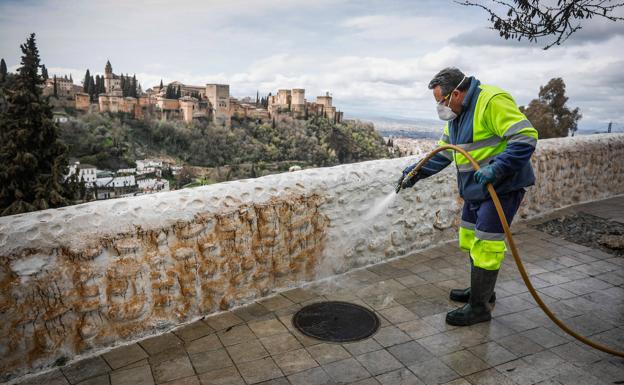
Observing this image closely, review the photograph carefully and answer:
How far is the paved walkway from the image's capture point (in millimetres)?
2676

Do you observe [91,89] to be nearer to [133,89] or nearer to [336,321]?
[133,89]

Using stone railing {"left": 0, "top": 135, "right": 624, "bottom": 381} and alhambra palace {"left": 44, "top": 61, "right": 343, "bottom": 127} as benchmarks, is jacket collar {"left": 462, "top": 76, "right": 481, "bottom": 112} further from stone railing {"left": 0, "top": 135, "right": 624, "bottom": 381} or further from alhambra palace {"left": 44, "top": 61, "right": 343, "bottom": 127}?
alhambra palace {"left": 44, "top": 61, "right": 343, "bottom": 127}

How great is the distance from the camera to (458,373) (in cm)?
271

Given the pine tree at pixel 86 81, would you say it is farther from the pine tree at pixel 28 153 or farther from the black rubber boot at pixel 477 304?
the black rubber boot at pixel 477 304

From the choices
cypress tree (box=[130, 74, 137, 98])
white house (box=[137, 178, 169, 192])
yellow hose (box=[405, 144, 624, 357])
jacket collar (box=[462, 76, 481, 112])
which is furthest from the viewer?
cypress tree (box=[130, 74, 137, 98])

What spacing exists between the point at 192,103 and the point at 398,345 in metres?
82.3

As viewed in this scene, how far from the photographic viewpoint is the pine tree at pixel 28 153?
65.9ft

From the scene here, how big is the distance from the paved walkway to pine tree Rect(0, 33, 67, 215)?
1978cm

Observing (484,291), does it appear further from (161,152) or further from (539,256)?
(161,152)

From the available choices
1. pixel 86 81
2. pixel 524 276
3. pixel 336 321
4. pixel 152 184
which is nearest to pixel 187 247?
pixel 336 321

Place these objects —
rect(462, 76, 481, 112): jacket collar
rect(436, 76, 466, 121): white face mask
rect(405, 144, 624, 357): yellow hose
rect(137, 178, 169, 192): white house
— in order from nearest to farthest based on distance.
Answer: rect(405, 144, 624, 357): yellow hose
rect(462, 76, 481, 112): jacket collar
rect(436, 76, 466, 121): white face mask
rect(137, 178, 169, 192): white house

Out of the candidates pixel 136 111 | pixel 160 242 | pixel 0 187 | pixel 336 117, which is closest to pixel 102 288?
pixel 160 242

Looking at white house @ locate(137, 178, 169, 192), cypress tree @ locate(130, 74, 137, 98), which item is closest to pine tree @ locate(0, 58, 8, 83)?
white house @ locate(137, 178, 169, 192)

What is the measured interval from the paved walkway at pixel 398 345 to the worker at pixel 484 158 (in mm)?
330
